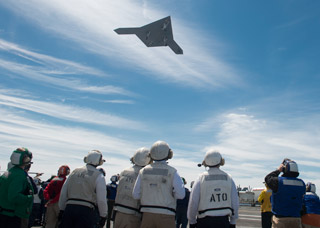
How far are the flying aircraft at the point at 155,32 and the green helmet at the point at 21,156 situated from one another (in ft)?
12.0

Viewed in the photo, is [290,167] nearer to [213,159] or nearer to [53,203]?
[213,159]

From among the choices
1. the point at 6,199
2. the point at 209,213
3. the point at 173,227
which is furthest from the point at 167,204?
the point at 6,199

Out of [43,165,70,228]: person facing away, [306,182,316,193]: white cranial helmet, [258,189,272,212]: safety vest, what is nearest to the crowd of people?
[43,165,70,228]: person facing away

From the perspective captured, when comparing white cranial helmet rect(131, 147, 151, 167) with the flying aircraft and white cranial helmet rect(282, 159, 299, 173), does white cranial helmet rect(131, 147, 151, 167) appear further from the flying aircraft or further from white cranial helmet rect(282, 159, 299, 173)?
white cranial helmet rect(282, 159, 299, 173)

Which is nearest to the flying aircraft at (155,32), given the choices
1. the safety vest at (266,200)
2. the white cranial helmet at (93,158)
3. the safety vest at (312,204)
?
the white cranial helmet at (93,158)

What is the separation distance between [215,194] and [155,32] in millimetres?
4302

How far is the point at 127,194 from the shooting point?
5766mm

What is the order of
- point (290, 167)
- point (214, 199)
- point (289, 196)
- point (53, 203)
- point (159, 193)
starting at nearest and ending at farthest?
point (214, 199) < point (159, 193) < point (289, 196) < point (290, 167) < point (53, 203)

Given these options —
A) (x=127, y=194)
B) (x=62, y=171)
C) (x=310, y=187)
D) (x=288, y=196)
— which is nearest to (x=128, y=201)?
(x=127, y=194)

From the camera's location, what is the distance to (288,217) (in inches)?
240

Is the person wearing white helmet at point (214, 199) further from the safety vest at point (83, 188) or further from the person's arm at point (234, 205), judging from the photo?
the safety vest at point (83, 188)

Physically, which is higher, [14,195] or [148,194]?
[148,194]

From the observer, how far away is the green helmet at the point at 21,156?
5145 mm

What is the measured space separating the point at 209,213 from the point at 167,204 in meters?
0.74
